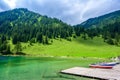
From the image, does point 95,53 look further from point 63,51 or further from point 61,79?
point 61,79

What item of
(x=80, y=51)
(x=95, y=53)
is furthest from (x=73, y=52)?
(x=95, y=53)

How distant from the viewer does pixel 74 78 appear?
66500mm

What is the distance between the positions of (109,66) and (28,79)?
117 ft

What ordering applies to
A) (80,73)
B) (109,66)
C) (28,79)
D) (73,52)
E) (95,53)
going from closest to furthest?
(28,79), (80,73), (109,66), (95,53), (73,52)

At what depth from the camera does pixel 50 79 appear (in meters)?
64.6

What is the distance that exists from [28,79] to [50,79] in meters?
6.33

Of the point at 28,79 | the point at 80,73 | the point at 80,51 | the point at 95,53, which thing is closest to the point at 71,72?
the point at 80,73

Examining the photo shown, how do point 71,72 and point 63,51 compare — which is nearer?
point 71,72

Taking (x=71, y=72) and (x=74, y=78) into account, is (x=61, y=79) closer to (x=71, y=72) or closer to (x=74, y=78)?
(x=74, y=78)

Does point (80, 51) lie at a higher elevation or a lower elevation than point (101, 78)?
higher

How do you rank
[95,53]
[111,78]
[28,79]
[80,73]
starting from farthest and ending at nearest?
[95,53] < [80,73] < [28,79] < [111,78]

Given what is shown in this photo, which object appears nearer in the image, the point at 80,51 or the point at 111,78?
the point at 111,78

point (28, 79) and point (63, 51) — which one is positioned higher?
point (63, 51)

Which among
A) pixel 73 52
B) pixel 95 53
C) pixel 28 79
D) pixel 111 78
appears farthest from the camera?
pixel 73 52
